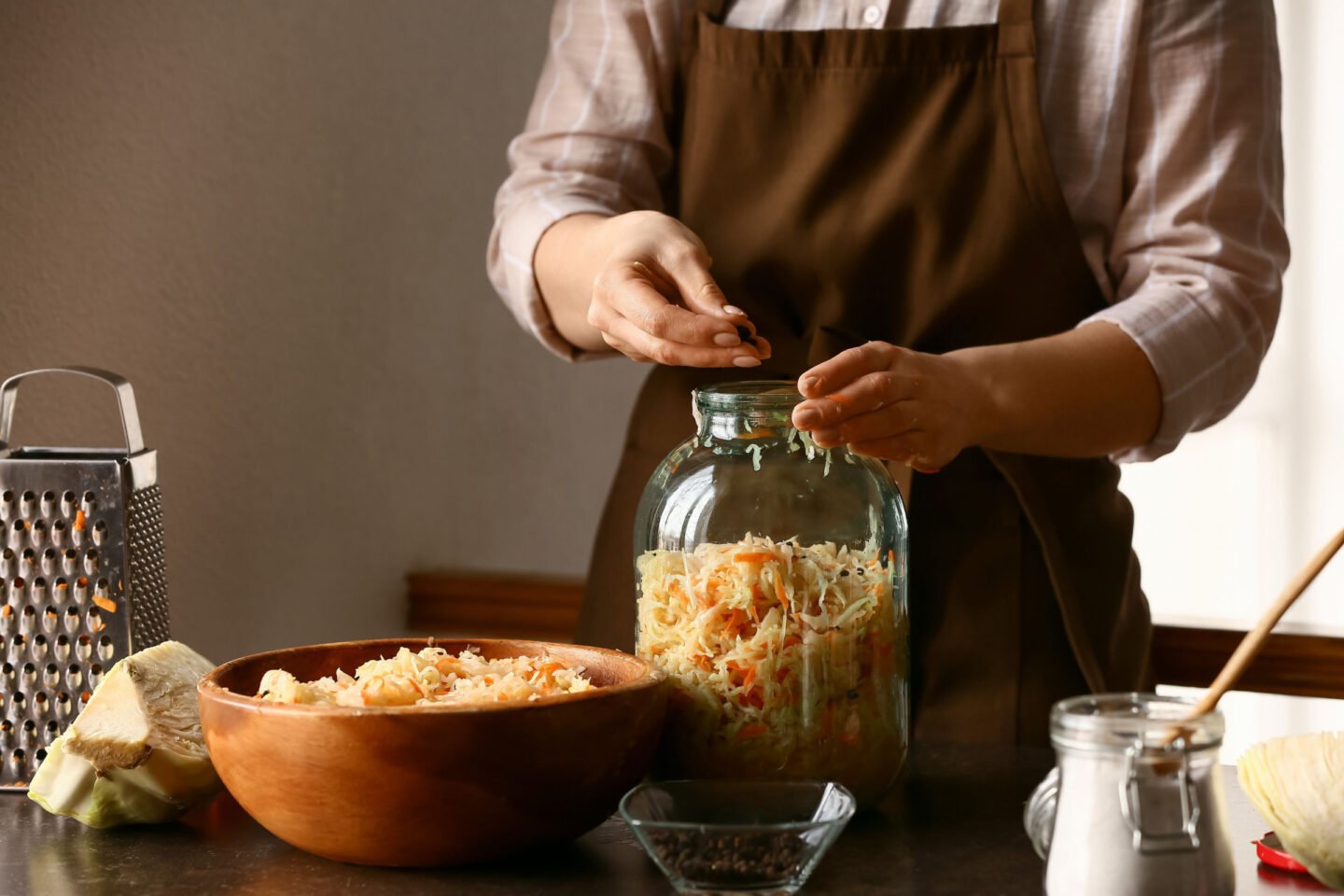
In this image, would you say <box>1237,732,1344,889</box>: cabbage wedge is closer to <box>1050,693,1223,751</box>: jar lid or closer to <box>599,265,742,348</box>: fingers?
<box>1050,693,1223,751</box>: jar lid

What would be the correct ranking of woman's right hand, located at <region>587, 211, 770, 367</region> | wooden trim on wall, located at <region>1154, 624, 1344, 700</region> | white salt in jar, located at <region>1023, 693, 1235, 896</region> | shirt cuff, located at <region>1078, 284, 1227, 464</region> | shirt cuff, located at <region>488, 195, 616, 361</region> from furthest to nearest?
wooden trim on wall, located at <region>1154, 624, 1344, 700</region> → shirt cuff, located at <region>488, 195, 616, 361</region> → shirt cuff, located at <region>1078, 284, 1227, 464</region> → woman's right hand, located at <region>587, 211, 770, 367</region> → white salt in jar, located at <region>1023, 693, 1235, 896</region>

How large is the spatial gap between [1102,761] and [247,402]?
1308 mm

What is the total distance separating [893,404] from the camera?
0.95 metres

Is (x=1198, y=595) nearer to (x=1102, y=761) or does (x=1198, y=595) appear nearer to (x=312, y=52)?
(x=312, y=52)

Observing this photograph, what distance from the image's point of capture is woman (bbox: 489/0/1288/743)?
133 cm

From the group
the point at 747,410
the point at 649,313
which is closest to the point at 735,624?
the point at 747,410

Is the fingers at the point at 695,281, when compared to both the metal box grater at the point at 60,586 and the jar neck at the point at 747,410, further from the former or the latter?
the metal box grater at the point at 60,586

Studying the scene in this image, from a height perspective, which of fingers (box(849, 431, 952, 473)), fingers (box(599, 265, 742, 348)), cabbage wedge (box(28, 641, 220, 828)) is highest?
fingers (box(599, 265, 742, 348))

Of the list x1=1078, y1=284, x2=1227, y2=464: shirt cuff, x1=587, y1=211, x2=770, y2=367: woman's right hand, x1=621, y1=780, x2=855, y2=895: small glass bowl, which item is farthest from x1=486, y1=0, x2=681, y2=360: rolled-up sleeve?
x1=621, y1=780, x2=855, y2=895: small glass bowl

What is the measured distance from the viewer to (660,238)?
1.11 meters

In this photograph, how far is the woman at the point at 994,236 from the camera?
1325 mm

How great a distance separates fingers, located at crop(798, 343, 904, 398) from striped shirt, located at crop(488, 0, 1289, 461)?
1.36 feet

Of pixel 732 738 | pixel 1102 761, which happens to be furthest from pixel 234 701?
pixel 1102 761

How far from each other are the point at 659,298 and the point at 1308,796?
0.53 metres
